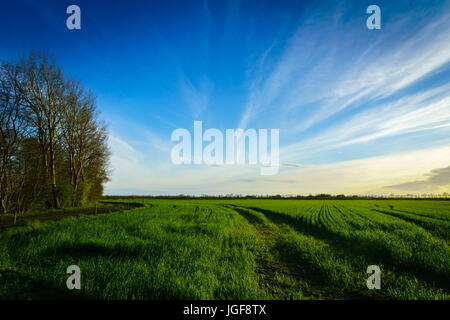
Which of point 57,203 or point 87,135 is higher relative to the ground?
point 87,135

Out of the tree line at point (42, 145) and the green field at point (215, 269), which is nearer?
the green field at point (215, 269)

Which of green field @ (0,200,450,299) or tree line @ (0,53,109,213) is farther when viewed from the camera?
tree line @ (0,53,109,213)

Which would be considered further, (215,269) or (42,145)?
(42,145)

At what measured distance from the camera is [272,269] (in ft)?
18.9

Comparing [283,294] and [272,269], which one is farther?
[272,269]

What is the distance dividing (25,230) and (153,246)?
288 inches
